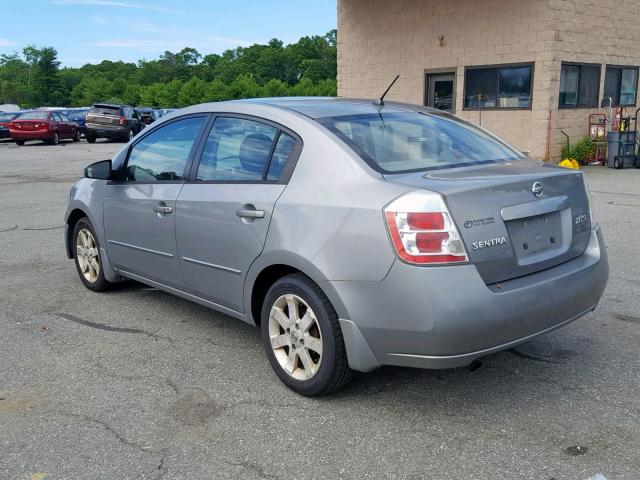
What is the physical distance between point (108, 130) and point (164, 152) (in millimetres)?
27303

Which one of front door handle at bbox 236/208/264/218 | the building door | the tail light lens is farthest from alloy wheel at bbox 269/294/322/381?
the building door

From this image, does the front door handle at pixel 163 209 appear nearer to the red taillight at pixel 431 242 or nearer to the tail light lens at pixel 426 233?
the tail light lens at pixel 426 233

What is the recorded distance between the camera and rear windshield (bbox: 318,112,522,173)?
3.72 meters

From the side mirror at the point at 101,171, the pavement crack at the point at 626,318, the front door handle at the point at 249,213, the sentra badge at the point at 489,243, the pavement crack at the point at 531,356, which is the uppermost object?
the side mirror at the point at 101,171

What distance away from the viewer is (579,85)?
660 inches

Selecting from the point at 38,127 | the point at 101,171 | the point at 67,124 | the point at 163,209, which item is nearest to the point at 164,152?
the point at 163,209

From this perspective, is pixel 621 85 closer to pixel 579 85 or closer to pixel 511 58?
pixel 579 85

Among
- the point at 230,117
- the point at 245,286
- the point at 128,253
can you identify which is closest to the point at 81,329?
the point at 128,253

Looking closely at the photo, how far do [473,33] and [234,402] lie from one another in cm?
1534

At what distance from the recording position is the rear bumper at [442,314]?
122 inches

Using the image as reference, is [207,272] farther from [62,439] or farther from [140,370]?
[62,439]

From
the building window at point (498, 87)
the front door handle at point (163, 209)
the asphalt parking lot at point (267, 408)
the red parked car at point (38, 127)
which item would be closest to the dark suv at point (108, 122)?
the red parked car at point (38, 127)

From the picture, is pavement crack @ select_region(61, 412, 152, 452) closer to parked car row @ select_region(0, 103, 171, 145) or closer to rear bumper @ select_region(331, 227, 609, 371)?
rear bumper @ select_region(331, 227, 609, 371)

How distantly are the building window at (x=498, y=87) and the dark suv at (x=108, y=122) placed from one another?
60.2 feet
